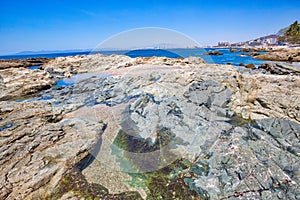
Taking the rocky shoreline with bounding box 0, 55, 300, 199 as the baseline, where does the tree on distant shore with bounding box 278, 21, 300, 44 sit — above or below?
above

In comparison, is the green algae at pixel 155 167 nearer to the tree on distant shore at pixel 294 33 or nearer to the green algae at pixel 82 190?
the green algae at pixel 82 190

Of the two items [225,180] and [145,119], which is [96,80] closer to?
[145,119]

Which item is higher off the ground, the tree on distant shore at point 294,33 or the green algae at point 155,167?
the tree on distant shore at point 294,33

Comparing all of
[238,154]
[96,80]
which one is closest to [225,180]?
[238,154]

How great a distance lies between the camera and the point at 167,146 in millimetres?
7035

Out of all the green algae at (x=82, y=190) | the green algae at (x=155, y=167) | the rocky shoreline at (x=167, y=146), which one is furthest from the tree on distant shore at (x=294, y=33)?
the green algae at (x=82, y=190)

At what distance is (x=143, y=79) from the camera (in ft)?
52.6

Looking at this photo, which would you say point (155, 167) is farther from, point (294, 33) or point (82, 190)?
point (294, 33)

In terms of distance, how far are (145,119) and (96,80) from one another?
12437 mm

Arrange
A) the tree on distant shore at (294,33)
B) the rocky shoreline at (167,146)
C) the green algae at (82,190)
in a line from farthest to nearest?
the tree on distant shore at (294,33) → the rocky shoreline at (167,146) → the green algae at (82,190)

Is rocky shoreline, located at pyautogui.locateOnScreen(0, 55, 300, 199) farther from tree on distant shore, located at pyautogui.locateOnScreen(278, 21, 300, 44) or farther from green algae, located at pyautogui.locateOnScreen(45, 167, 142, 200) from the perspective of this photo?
tree on distant shore, located at pyautogui.locateOnScreen(278, 21, 300, 44)

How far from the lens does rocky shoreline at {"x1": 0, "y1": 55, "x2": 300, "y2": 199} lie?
195 inches

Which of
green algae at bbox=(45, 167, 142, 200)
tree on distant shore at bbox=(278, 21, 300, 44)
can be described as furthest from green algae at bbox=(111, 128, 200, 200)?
tree on distant shore at bbox=(278, 21, 300, 44)

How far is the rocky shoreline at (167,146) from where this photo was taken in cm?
496
